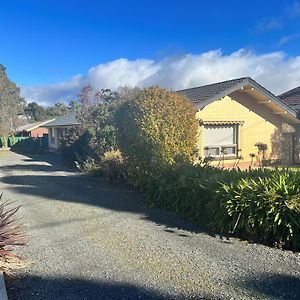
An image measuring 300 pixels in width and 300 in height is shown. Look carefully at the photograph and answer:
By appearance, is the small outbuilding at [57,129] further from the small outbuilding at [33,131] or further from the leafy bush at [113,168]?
the small outbuilding at [33,131]

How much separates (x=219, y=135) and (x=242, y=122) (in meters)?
1.60

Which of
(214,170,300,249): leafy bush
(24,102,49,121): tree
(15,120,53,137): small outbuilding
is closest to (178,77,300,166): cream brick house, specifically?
(214,170,300,249): leafy bush

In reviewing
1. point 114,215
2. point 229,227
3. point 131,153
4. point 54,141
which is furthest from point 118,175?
point 54,141

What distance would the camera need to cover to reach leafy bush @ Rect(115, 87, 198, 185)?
9.70m

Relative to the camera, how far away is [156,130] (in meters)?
9.70

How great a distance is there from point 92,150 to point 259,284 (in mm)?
12885

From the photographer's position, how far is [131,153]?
10461 mm

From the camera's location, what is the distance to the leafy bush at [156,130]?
970cm

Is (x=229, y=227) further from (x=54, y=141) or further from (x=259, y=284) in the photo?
(x=54, y=141)

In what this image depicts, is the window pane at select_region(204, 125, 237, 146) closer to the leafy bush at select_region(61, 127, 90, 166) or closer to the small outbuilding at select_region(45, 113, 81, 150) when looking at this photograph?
the leafy bush at select_region(61, 127, 90, 166)

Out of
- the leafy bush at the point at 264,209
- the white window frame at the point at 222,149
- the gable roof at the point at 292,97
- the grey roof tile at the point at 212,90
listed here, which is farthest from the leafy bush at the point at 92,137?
the gable roof at the point at 292,97

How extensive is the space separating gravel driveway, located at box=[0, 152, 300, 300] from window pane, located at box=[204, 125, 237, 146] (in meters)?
9.70

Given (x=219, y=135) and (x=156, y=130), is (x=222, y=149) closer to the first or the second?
(x=219, y=135)

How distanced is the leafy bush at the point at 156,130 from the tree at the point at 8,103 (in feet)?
151
